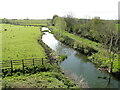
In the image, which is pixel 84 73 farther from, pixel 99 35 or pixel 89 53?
pixel 99 35

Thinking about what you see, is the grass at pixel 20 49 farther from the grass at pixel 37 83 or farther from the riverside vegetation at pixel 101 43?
the riverside vegetation at pixel 101 43

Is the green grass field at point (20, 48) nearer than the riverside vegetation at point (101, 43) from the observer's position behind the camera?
No

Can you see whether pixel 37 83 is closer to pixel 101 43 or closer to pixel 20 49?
pixel 20 49

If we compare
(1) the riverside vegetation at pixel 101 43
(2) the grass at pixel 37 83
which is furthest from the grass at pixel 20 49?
(1) the riverside vegetation at pixel 101 43

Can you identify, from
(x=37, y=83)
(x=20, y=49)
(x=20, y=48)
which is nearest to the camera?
(x=37, y=83)

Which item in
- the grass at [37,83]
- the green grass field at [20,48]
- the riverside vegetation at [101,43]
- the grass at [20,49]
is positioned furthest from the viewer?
the green grass field at [20,48]

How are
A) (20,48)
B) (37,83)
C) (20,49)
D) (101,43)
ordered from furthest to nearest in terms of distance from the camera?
(101,43) → (20,48) → (20,49) → (37,83)

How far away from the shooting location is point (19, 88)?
39.4 feet

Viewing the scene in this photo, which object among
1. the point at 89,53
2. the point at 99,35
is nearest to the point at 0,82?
the point at 89,53

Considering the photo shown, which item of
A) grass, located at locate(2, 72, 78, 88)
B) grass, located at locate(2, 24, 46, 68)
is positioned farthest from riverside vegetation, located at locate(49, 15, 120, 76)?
grass, located at locate(2, 24, 46, 68)

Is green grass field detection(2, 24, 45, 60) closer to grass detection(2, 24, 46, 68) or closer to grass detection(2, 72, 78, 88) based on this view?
grass detection(2, 24, 46, 68)

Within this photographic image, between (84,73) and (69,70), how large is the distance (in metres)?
2.55

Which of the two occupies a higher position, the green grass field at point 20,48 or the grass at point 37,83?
the green grass field at point 20,48

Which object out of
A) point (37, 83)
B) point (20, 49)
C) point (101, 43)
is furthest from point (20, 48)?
point (101, 43)
